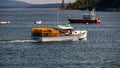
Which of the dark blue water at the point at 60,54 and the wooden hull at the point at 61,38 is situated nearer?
the dark blue water at the point at 60,54

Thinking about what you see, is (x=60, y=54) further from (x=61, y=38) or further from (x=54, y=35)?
(x=61, y=38)

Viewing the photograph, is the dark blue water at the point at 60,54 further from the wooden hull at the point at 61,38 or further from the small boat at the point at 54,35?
the small boat at the point at 54,35

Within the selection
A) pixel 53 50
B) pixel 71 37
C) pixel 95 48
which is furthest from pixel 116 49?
pixel 71 37

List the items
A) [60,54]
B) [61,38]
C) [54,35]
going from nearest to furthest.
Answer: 1. [60,54]
2. [54,35]
3. [61,38]

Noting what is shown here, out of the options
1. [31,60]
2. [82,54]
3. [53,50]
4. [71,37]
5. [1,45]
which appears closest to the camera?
[31,60]

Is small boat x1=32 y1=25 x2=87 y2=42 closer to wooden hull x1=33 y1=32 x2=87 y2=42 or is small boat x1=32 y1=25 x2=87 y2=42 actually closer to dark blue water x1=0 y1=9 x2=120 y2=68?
wooden hull x1=33 y1=32 x2=87 y2=42

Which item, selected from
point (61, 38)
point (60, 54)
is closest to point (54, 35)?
point (61, 38)

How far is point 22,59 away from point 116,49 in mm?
14499

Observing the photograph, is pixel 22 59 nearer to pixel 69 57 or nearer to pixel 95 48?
pixel 69 57

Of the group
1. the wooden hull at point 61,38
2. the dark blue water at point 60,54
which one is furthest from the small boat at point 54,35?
the dark blue water at point 60,54

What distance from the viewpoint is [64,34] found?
7906 centimetres

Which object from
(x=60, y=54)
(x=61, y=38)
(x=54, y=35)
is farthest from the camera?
(x=61, y=38)

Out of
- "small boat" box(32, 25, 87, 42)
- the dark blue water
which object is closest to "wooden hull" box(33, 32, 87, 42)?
"small boat" box(32, 25, 87, 42)

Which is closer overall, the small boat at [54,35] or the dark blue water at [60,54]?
the dark blue water at [60,54]
